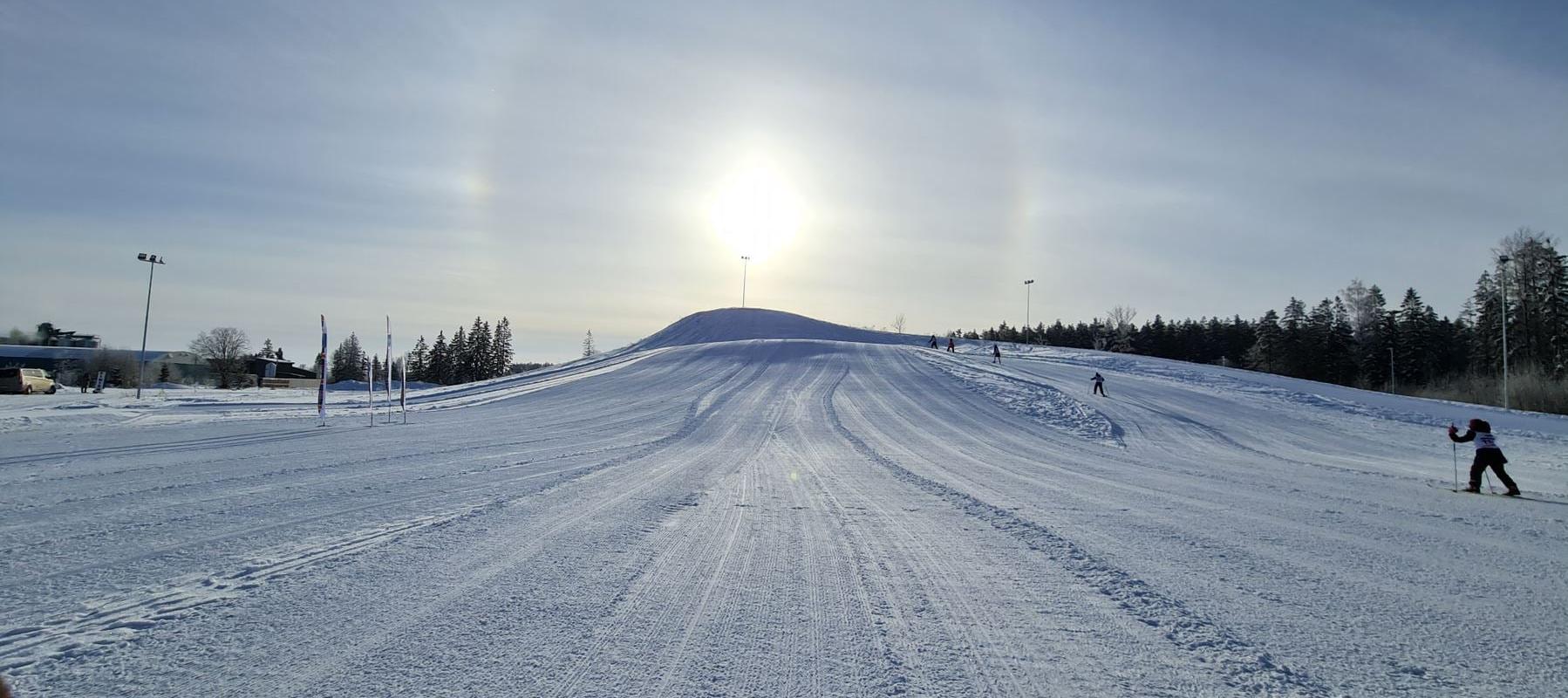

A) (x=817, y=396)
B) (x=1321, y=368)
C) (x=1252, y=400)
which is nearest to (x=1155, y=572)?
(x=817, y=396)

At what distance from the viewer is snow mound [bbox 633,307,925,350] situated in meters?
81.2

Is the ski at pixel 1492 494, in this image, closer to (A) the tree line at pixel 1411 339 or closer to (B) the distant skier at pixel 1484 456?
(B) the distant skier at pixel 1484 456

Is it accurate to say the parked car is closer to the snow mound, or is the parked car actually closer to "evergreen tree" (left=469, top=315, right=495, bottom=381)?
the snow mound

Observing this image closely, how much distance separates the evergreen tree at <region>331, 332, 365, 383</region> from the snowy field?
144 metres

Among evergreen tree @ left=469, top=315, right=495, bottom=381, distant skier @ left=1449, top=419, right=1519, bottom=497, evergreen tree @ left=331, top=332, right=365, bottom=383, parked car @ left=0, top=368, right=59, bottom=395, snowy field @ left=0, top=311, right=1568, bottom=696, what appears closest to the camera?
snowy field @ left=0, top=311, right=1568, bottom=696

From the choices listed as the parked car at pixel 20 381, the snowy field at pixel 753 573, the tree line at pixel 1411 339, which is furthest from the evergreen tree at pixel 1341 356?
the parked car at pixel 20 381

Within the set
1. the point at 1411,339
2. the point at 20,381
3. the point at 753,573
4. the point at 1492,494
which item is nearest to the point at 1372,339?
the point at 1411,339

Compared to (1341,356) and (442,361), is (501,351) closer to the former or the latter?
(442,361)

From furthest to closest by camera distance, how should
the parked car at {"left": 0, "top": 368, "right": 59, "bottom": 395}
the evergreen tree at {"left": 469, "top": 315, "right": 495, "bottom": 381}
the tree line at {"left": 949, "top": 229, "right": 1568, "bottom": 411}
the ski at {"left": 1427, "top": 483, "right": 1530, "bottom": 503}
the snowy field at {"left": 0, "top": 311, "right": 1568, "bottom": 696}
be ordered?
the evergreen tree at {"left": 469, "top": 315, "right": 495, "bottom": 381} → the tree line at {"left": 949, "top": 229, "right": 1568, "bottom": 411} → the parked car at {"left": 0, "top": 368, "right": 59, "bottom": 395} → the ski at {"left": 1427, "top": 483, "right": 1530, "bottom": 503} → the snowy field at {"left": 0, "top": 311, "right": 1568, "bottom": 696}

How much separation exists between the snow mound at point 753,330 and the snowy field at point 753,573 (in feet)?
210

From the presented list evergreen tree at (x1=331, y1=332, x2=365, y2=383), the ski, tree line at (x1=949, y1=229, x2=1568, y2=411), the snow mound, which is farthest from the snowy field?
evergreen tree at (x1=331, y1=332, x2=365, y2=383)

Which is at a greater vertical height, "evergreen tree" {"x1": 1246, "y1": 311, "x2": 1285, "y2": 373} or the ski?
"evergreen tree" {"x1": 1246, "y1": 311, "x2": 1285, "y2": 373}

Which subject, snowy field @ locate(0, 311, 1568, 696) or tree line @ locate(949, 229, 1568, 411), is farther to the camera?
tree line @ locate(949, 229, 1568, 411)

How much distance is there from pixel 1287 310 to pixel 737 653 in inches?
3891
